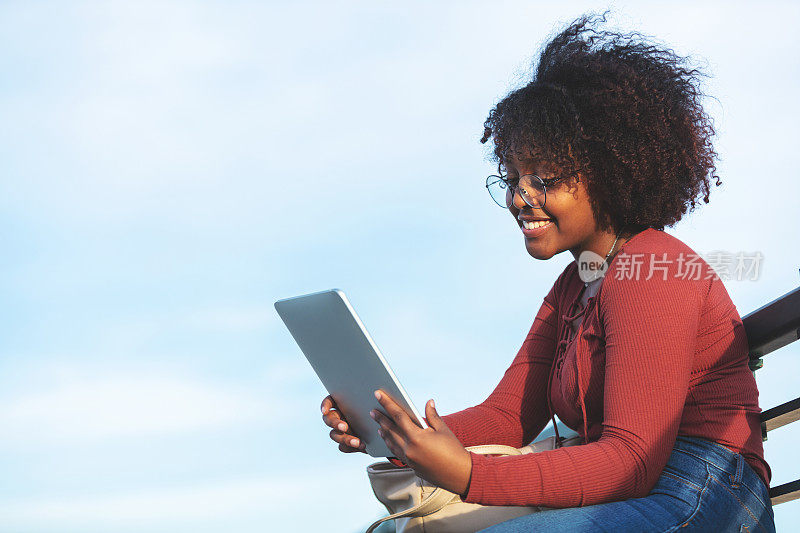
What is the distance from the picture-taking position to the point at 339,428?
2.28 meters

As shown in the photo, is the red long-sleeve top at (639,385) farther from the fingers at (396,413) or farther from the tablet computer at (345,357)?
the tablet computer at (345,357)

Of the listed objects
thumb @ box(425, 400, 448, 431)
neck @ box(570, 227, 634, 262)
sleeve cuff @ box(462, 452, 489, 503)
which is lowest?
sleeve cuff @ box(462, 452, 489, 503)

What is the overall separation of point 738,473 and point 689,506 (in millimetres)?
197

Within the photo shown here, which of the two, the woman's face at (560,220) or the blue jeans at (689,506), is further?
the woman's face at (560,220)

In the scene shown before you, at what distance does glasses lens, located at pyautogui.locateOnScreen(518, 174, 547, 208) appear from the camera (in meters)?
2.25

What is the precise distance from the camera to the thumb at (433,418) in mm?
1750

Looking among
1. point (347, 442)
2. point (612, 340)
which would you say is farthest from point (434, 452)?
point (347, 442)

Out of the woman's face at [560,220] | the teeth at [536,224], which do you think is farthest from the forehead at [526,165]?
the teeth at [536,224]

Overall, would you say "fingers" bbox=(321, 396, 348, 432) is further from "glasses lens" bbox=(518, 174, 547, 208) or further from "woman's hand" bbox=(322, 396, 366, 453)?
"glasses lens" bbox=(518, 174, 547, 208)

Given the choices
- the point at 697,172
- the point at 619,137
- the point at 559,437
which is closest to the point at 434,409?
the point at 559,437

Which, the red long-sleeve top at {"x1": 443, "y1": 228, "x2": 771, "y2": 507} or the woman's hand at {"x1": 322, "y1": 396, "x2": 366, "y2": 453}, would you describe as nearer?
the red long-sleeve top at {"x1": 443, "y1": 228, "x2": 771, "y2": 507}

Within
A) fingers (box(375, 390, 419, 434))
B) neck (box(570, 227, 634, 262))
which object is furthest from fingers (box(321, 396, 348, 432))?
neck (box(570, 227, 634, 262))

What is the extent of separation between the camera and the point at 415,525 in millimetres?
2012

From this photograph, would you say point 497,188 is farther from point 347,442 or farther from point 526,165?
point 347,442
